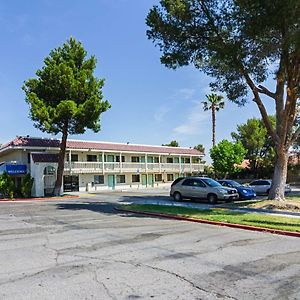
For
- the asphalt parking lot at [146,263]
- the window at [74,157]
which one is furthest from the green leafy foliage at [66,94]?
the asphalt parking lot at [146,263]

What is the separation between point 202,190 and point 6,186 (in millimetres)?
20548

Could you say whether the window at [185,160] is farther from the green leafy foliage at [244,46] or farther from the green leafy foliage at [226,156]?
the green leafy foliage at [244,46]

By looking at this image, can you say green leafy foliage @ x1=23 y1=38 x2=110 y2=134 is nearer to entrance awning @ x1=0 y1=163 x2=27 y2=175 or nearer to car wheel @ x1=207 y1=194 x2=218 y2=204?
entrance awning @ x1=0 y1=163 x2=27 y2=175

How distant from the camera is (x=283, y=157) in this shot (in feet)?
67.3

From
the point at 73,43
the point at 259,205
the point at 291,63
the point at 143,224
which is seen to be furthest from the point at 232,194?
the point at 73,43

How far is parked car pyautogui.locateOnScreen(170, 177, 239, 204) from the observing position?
24.2 metres

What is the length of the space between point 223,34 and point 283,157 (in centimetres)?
717

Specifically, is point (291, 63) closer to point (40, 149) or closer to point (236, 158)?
point (40, 149)

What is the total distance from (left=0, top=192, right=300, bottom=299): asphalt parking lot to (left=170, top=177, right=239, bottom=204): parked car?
10259 mm

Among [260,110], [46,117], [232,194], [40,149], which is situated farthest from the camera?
[40,149]

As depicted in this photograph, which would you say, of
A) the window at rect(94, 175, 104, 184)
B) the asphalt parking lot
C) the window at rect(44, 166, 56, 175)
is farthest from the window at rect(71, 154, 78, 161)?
the asphalt parking lot

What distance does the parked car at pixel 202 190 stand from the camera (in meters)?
24.2

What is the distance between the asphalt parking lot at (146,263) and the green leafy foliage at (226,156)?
44.8 meters

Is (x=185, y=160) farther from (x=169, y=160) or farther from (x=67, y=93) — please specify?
(x=67, y=93)
